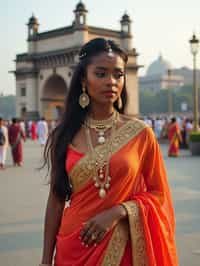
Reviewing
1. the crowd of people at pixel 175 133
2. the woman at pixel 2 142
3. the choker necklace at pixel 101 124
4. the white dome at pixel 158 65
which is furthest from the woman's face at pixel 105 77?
the white dome at pixel 158 65

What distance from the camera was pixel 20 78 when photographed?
1695 inches

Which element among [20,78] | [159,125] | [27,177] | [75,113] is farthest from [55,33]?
[75,113]

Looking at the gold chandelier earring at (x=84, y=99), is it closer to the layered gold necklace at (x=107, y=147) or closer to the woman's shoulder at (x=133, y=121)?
the layered gold necklace at (x=107, y=147)

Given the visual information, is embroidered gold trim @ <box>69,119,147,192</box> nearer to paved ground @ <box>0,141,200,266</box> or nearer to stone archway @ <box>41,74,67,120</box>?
paved ground @ <box>0,141,200,266</box>

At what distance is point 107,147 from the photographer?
2.17 m

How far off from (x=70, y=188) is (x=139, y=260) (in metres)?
0.45

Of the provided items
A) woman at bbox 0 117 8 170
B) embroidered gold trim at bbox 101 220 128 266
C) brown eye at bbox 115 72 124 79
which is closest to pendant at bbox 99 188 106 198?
embroidered gold trim at bbox 101 220 128 266

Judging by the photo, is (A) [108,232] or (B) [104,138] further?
(B) [104,138]

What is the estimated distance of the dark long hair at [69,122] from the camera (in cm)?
221

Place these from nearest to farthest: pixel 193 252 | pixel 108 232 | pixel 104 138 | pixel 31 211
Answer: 1. pixel 108 232
2. pixel 104 138
3. pixel 193 252
4. pixel 31 211

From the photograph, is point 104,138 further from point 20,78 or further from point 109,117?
point 20,78

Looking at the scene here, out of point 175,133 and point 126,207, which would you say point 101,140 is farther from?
point 175,133

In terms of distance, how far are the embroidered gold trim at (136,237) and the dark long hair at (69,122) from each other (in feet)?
1.12

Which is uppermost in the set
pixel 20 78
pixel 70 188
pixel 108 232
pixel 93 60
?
pixel 20 78
